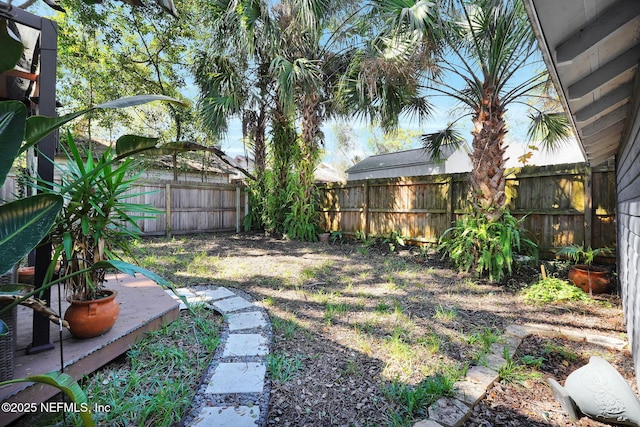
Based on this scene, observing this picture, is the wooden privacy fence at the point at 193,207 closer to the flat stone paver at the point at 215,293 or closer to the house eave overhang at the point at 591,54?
the flat stone paver at the point at 215,293

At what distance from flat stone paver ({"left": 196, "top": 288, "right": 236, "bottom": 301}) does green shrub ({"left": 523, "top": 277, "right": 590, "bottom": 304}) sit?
10.9 ft

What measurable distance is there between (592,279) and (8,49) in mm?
4969

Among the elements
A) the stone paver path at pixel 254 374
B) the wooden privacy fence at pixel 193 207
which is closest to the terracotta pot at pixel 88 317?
the stone paver path at pixel 254 374

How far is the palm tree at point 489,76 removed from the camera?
3.37 m

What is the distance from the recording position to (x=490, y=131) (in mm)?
3986

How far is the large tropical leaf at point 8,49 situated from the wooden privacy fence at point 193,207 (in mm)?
6952

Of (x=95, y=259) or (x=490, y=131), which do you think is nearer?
(x=95, y=259)

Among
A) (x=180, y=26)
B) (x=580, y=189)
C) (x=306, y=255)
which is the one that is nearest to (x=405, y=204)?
(x=306, y=255)

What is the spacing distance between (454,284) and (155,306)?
347cm

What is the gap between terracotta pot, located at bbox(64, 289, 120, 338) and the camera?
1783 millimetres

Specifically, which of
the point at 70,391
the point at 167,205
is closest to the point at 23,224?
the point at 70,391

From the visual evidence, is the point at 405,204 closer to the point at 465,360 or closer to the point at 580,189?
the point at 580,189

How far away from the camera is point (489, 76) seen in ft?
12.4

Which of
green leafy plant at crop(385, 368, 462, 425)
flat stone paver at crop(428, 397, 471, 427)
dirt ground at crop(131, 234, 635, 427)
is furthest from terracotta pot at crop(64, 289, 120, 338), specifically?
flat stone paver at crop(428, 397, 471, 427)
